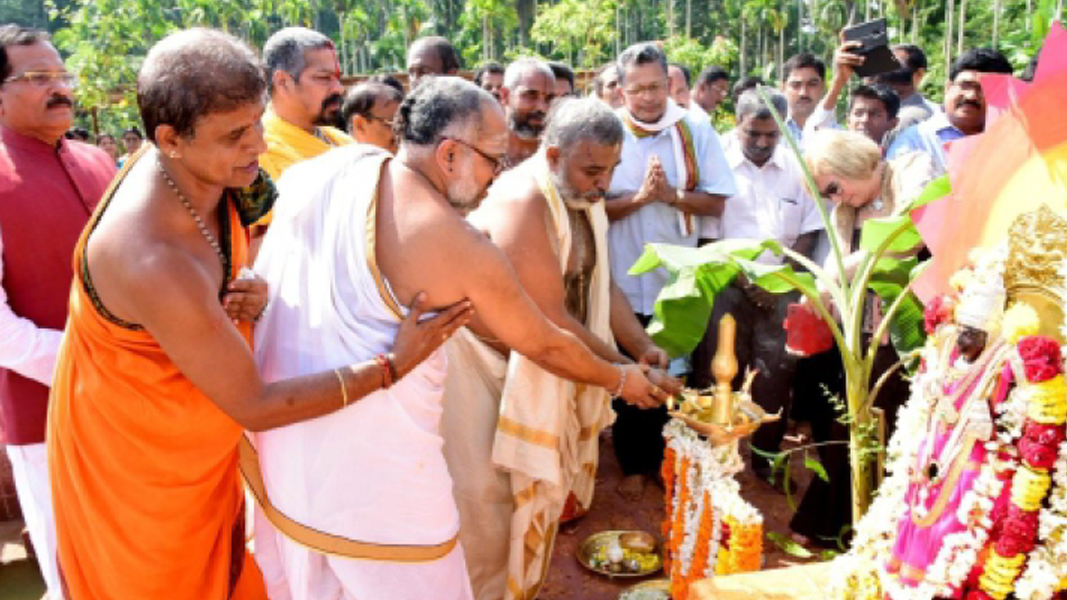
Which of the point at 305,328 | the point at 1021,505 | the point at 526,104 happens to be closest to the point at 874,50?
the point at 526,104

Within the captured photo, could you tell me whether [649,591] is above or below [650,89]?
below

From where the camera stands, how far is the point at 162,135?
2078 millimetres

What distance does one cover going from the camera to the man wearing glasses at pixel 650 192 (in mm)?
4855

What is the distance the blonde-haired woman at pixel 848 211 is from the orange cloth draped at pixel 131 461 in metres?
2.38

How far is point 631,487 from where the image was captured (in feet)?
15.9

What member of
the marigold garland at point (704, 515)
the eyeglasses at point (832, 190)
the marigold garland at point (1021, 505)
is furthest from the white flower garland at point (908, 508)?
the eyeglasses at point (832, 190)

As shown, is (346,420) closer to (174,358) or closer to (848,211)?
(174,358)

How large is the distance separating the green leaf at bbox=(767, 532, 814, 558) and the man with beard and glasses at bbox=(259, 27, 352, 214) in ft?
9.65

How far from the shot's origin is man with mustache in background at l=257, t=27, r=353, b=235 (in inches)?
154

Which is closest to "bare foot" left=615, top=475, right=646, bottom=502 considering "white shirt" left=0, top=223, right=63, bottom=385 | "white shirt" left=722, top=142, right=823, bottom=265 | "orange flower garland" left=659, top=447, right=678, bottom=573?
"orange flower garland" left=659, top=447, right=678, bottom=573

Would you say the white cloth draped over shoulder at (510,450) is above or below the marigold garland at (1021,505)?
below

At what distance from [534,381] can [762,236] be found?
239 cm

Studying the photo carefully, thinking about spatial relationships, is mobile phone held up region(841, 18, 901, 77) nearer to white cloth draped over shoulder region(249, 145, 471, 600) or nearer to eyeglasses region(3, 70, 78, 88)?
white cloth draped over shoulder region(249, 145, 471, 600)

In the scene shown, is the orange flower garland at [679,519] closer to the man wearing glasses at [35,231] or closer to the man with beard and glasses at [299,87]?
the man with beard and glasses at [299,87]
